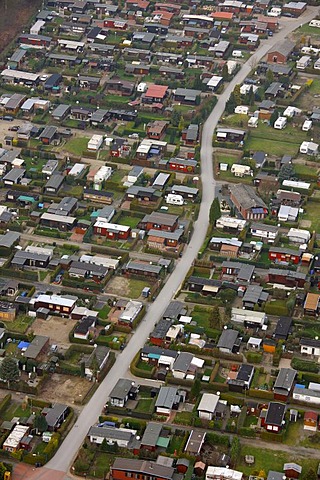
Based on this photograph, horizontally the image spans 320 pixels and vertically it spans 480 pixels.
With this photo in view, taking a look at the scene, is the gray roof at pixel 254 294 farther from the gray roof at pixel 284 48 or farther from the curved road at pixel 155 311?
the gray roof at pixel 284 48

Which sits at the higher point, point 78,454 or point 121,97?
point 121,97

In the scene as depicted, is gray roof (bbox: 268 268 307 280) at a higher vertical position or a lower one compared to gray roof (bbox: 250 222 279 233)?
lower

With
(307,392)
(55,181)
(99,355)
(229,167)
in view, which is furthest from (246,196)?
(307,392)

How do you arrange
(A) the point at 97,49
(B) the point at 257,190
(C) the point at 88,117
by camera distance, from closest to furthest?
(B) the point at 257,190 < (C) the point at 88,117 < (A) the point at 97,49

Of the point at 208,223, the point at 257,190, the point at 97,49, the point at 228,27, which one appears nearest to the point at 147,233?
the point at 208,223

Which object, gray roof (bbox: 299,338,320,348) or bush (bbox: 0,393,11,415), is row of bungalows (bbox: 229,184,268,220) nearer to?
gray roof (bbox: 299,338,320,348)

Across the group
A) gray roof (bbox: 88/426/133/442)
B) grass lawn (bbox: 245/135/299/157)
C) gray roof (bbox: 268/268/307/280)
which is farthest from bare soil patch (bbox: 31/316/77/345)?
grass lawn (bbox: 245/135/299/157)

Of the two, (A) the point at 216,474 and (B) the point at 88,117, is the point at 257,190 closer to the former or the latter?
(B) the point at 88,117
